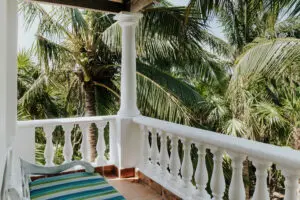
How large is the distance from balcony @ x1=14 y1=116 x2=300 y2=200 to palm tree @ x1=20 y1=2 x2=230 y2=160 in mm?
1306

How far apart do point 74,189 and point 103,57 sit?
4.13 meters

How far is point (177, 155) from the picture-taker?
8.38 ft

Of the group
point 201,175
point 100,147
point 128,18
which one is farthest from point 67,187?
point 128,18

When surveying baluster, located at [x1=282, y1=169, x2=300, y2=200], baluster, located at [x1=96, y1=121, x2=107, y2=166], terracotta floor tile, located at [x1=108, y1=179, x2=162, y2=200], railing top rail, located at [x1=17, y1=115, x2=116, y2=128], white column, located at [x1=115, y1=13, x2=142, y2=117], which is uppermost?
white column, located at [x1=115, y1=13, x2=142, y2=117]

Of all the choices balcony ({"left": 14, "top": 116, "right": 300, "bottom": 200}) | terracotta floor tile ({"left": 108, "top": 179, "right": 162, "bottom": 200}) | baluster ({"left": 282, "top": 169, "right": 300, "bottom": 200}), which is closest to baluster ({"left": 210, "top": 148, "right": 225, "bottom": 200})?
balcony ({"left": 14, "top": 116, "right": 300, "bottom": 200})

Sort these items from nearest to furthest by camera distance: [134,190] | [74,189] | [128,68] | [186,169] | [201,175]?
1. [74,189]
2. [201,175]
3. [186,169]
4. [134,190]
5. [128,68]

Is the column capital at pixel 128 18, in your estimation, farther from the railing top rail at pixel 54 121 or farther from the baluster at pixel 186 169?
the baluster at pixel 186 169

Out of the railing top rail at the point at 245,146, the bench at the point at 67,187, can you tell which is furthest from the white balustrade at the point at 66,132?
the railing top rail at the point at 245,146

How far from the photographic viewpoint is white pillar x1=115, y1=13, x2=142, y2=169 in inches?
128

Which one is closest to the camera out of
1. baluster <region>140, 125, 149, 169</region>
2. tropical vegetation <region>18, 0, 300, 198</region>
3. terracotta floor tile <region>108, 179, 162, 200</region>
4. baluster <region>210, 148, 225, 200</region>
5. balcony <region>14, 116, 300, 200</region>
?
balcony <region>14, 116, 300, 200</region>

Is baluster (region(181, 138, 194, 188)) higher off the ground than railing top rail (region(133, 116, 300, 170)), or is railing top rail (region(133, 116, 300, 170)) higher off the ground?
railing top rail (region(133, 116, 300, 170))

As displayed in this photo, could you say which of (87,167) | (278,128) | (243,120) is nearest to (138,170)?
(87,167)

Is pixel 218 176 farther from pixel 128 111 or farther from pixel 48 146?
pixel 48 146

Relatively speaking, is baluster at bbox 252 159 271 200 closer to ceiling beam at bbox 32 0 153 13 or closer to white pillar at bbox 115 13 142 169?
white pillar at bbox 115 13 142 169
